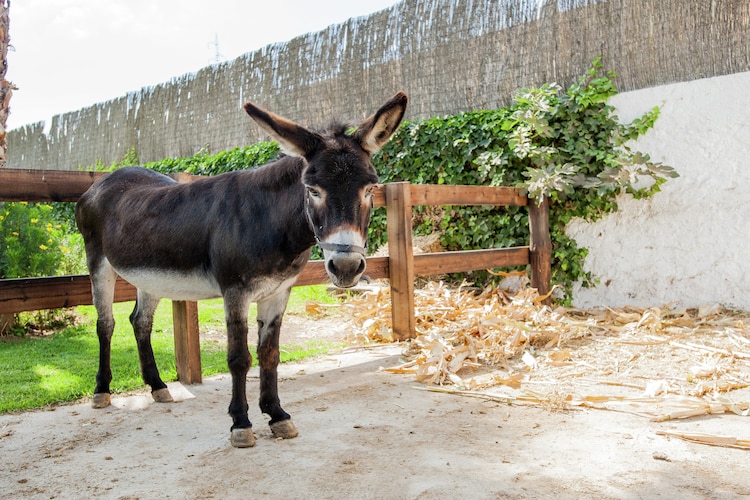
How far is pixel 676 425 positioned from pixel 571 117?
4234 millimetres

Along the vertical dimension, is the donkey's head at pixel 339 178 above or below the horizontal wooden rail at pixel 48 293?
above

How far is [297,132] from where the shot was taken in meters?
2.67

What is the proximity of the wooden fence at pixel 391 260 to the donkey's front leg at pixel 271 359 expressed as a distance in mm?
1138

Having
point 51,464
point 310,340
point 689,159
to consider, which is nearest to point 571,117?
point 689,159

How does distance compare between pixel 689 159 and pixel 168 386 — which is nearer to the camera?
pixel 168 386

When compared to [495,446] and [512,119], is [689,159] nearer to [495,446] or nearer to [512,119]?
[512,119]

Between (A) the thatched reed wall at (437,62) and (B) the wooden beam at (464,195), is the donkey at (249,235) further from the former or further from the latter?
(B) the wooden beam at (464,195)

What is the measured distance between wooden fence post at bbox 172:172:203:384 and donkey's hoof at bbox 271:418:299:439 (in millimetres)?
1332

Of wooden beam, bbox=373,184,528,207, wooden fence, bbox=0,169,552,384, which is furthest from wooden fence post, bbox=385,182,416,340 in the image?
wooden beam, bbox=373,184,528,207

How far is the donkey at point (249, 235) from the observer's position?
8.48 feet

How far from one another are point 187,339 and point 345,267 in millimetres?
2093

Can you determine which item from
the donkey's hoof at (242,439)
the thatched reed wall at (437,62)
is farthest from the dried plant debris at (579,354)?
the thatched reed wall at (437,62)

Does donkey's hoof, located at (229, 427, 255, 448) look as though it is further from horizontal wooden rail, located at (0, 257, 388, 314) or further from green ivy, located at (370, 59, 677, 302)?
green ivy, located at (370, 59, 677, 302)

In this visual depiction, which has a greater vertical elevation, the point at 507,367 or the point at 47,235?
the point at 47,235
